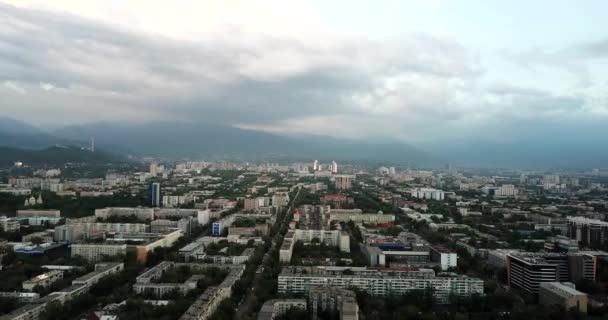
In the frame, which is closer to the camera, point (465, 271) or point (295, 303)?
point (295, 303)

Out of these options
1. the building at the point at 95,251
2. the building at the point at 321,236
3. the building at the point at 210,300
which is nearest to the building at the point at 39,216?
the building at the point at 95,251

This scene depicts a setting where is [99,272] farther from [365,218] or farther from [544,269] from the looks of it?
[365,218]

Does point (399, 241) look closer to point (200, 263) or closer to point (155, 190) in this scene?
point (200, 263)

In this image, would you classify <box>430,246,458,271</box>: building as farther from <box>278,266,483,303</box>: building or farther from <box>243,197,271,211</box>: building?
<box>243,197,271,211</box>: building

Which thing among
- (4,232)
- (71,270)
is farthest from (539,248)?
(4,232)

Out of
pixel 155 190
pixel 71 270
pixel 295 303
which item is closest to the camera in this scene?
pixel 295 303

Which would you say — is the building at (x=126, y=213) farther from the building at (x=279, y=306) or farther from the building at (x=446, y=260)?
the building at (x=279, y=306)

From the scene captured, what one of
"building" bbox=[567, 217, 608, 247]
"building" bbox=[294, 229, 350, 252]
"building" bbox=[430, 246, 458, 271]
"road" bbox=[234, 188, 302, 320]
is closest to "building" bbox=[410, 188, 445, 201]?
"road" bbox=[234, 188, 302, 320]

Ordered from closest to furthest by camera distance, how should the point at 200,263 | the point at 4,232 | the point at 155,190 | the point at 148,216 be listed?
the point at 200,263, the point at 4,232, the point at 148,216, the point at 155,190
